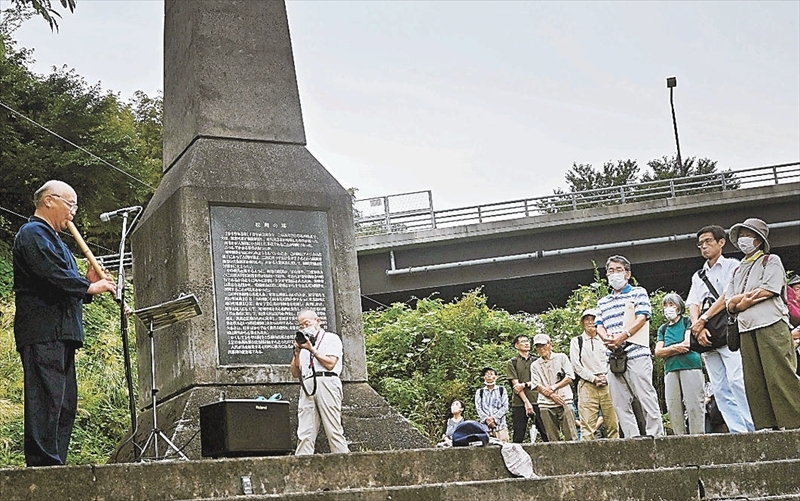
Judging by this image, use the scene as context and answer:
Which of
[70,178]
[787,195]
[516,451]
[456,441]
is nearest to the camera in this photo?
[516,451]

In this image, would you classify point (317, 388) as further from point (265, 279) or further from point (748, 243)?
A: point (748, 243)

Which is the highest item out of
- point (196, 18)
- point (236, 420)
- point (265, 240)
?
point (196, 18)

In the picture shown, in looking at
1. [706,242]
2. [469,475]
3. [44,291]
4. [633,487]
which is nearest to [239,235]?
[44,291]

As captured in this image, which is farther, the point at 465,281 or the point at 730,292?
the point at 465,281

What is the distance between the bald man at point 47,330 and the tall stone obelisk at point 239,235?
2191mm

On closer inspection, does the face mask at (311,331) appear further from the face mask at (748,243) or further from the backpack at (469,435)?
the face mask at (748,243)

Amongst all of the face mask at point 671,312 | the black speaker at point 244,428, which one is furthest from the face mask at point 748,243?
the black speaker at point 244,428

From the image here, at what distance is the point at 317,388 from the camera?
794 cm

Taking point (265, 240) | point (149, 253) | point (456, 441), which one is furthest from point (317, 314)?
point (456, 441)

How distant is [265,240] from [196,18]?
7.62 feet

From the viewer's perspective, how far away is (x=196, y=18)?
376 inches

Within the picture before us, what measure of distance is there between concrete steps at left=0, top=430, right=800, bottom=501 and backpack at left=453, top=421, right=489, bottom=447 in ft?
2.31

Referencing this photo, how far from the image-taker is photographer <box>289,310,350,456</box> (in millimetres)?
7895

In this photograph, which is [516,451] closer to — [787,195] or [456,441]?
[456,441]
